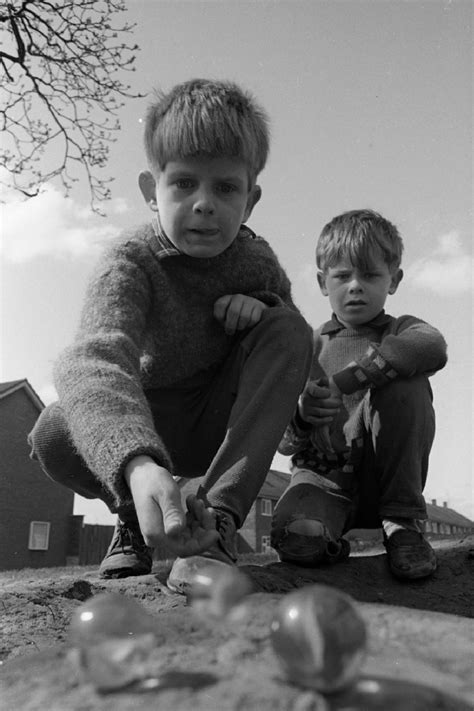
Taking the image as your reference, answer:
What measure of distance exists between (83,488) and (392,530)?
1.22 metres

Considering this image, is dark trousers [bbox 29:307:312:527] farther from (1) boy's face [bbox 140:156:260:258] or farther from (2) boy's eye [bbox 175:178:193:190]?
(2) boy's eye [bbox 175:178:193:190]

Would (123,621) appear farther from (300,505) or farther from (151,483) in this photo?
(300,505)

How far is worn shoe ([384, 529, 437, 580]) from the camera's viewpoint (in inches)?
102

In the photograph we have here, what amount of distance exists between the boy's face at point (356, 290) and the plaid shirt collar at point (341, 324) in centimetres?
2

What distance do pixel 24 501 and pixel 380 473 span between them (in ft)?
67.1

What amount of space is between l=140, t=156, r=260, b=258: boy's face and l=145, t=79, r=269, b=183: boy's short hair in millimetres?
45

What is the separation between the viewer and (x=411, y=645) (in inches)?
37.0

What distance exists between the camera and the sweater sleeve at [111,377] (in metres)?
1.75

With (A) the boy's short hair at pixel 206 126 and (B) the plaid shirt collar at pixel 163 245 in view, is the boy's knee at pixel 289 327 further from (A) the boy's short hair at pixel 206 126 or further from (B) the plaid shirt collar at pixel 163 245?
(A) the boy's short hair at pixel 206 126

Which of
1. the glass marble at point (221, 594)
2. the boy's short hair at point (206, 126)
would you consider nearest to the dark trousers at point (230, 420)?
the boy's short hair at point (206, 126)

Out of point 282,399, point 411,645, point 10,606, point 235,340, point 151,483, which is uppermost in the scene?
point 235,340

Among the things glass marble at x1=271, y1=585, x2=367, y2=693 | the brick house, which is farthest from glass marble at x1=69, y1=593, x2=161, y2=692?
the brick house

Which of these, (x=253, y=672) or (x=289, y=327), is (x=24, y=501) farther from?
(x=253, y=672)

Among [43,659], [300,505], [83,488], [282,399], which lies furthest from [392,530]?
[43,659]
